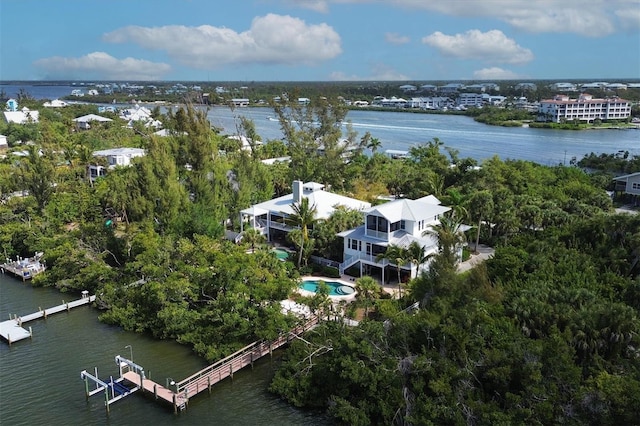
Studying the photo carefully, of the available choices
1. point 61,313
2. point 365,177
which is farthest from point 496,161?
point 61,313

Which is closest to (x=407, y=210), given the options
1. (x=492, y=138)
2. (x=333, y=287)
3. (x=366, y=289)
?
(x=333, y=287)

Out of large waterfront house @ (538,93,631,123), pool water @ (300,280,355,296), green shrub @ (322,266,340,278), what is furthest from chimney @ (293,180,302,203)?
large waterfront house @ (538,93,631,123)

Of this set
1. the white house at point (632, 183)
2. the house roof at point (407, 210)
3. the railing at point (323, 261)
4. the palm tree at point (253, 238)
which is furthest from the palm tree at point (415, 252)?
the white house at point (632, 183)

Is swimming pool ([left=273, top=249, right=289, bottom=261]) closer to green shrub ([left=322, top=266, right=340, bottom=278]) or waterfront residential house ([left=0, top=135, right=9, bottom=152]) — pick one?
green shrub ([left=322, top=266, right=340, bottom=278])

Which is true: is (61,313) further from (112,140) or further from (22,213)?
(112,140)

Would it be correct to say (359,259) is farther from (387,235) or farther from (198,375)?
(198,375)

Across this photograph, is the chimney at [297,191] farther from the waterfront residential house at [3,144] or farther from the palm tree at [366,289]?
the waterfront residential house at [3,144]
